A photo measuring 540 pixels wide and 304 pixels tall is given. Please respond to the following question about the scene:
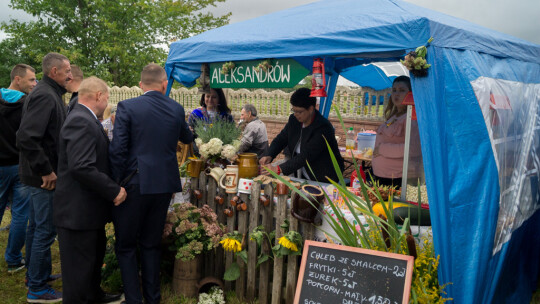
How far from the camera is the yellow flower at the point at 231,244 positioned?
3062mm

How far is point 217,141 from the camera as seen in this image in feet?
11.2

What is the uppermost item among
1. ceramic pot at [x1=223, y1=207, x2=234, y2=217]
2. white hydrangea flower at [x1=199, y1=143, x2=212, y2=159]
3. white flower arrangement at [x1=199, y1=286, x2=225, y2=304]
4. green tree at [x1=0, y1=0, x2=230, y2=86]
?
green tree at [x1=0, y1=0, x2=230, y2=86]

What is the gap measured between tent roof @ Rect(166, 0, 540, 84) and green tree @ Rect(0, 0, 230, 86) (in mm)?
14467

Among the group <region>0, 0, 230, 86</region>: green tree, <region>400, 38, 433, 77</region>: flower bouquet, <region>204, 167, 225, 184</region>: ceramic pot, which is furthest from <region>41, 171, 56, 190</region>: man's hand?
<region>0, 0, 230, 86</region>: green tree

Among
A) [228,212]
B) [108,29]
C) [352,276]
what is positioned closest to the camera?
[352,276]

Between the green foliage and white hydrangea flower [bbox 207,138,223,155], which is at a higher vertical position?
white hydrangea flower [bbox 207,138,223,155]

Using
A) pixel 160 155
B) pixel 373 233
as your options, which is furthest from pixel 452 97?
pixel 160 155

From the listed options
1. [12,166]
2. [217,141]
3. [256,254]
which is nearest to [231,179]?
[217,141]

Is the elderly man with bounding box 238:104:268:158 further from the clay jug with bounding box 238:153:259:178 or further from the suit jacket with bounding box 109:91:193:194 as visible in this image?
the suit jacket with bounding box 109:91:193:194

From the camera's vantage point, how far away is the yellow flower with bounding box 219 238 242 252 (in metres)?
3.06

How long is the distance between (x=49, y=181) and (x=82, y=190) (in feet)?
2.10

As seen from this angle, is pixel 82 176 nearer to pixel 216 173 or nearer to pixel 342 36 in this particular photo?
pixel 216 173

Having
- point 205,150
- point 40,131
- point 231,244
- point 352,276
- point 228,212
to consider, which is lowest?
point 231,244

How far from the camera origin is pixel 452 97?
8.02 feet
